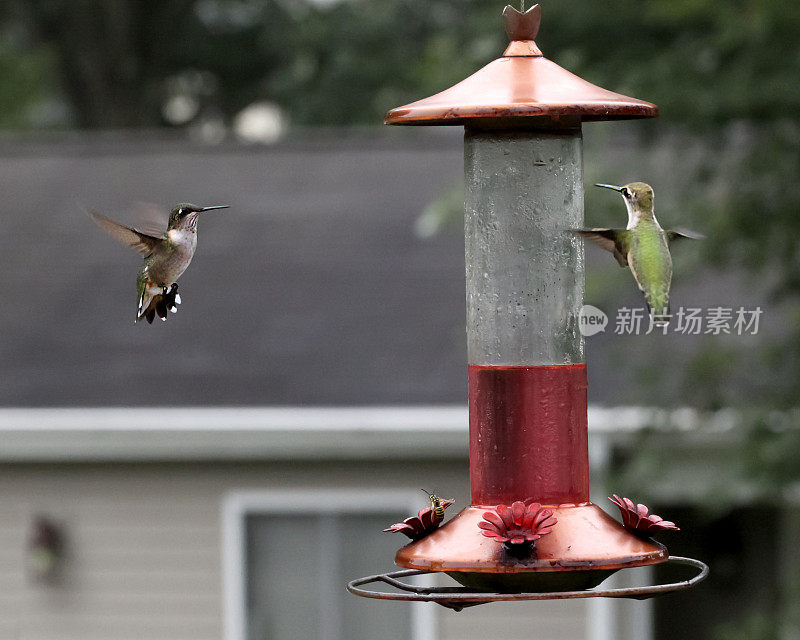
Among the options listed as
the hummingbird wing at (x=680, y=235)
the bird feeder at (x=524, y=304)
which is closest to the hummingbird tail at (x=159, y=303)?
the bird feeder at (x=524, y=304)

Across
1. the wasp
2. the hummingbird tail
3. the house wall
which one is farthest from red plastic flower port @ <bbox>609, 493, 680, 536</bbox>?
the house wall

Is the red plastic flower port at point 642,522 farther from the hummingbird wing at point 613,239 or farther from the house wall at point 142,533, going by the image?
the house wall at point 142,533

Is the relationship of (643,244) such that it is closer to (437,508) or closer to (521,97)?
(521,97)

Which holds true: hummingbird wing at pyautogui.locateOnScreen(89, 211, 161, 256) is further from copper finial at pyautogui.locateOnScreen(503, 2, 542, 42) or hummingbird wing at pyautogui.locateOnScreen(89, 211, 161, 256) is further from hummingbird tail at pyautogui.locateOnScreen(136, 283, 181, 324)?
copper finial at pyautogui.locateOnScreen(503, 2, 542, 42)

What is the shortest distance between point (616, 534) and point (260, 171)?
9699 mm

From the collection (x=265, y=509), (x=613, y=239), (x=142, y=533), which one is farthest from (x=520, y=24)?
(x=142, y=533)

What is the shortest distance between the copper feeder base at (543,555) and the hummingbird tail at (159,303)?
90 centimetres

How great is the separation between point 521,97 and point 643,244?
50 cm

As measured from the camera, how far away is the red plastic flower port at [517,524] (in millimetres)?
3441

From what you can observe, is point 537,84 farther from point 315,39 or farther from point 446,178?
point 315,39

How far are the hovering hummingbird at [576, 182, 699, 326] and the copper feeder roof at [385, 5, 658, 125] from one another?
0.74ft

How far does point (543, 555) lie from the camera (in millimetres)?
3492

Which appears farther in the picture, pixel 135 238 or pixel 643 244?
pixel 135 238

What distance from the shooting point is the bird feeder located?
3.73m
